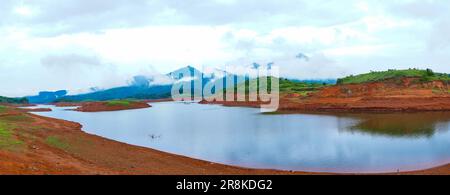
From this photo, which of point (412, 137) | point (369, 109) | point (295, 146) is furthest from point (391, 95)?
point (295, 146)

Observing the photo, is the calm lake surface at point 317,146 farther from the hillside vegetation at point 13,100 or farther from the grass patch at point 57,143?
the hillside vegetation at point 13,100

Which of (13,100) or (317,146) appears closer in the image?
(317,146)

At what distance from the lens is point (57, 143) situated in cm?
2572

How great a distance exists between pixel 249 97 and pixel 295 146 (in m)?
84.7

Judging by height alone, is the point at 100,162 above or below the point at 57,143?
below

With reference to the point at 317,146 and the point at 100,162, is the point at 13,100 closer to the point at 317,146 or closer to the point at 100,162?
the point at 100,162

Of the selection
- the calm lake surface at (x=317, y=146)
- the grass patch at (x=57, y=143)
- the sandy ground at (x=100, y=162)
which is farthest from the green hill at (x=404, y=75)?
the grass patch at (x=57, y=143)

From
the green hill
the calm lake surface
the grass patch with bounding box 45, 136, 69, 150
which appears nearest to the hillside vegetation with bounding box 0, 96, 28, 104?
the green hill

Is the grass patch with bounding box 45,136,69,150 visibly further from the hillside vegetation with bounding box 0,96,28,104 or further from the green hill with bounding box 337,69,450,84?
the hillside vegetation with bounding box 0,96,28,104

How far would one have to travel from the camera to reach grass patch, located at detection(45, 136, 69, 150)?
24.6m

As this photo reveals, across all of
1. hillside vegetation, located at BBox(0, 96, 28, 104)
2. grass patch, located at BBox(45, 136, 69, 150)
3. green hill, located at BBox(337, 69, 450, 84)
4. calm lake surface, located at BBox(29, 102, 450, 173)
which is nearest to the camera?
calm lake surface, located at BBox(29, 102, 450, 173)

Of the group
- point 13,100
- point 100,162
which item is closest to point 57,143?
point 100,162

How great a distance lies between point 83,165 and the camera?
1800cm

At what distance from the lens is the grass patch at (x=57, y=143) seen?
2462cm
